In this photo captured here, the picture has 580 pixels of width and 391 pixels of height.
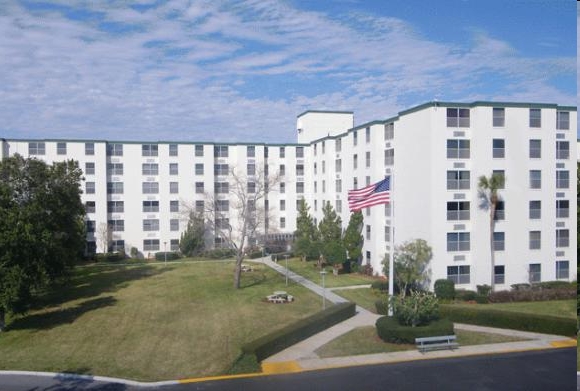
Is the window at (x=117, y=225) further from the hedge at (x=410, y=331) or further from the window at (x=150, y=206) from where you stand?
the hedge at (x=410, y=331)

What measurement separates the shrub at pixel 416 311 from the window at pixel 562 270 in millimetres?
16595

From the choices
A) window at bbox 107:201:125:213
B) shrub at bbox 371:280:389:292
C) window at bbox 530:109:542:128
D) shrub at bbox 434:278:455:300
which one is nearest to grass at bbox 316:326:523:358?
shrub at bbox 434:278:455:300

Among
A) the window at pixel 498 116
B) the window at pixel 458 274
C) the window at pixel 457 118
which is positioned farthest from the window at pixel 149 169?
the window at pixel 498 116

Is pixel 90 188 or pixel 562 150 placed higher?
pixel 562 150

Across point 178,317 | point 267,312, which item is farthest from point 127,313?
point 267,312

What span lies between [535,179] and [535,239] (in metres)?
4.05

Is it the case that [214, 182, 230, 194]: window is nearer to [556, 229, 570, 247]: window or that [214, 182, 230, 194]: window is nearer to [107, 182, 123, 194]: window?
[107, 182, 123, 194]: window

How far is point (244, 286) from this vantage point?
38.7m

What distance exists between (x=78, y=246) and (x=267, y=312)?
1597 centimetres

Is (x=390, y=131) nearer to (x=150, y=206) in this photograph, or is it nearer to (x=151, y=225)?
(x=150, y=206)

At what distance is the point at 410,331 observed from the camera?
22750mm

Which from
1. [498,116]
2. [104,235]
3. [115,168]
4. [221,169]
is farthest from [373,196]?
[115,168]

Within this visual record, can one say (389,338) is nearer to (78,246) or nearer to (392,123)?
(392,123)

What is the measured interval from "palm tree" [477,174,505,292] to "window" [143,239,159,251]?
1432 inches
